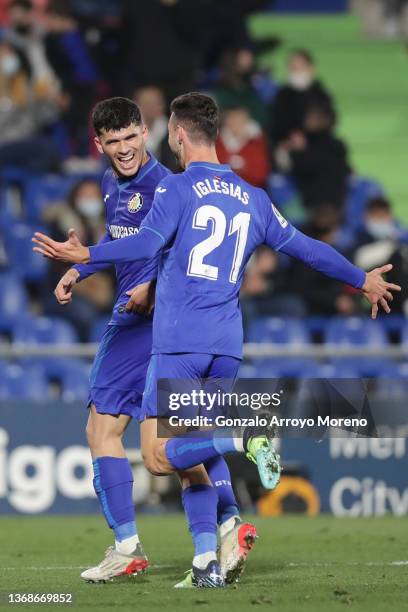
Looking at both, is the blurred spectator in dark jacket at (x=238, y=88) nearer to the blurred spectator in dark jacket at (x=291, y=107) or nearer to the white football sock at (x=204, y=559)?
the blurred spectator in dark jacket at (x=291, y=107)

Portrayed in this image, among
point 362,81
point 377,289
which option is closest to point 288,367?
point 377,289

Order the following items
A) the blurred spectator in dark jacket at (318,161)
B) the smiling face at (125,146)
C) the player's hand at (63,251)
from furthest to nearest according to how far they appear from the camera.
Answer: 1. the blurred spectator in dark jacket at (318,161)
2. the smiling face at (125,146)
3. the player's hand at (63,251)

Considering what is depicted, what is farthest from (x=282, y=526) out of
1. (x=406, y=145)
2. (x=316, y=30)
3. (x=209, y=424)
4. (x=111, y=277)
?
(x=316, y=30)

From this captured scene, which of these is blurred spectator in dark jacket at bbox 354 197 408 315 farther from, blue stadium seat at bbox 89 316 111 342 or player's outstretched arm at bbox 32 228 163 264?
player's outstretched arm at bbox 32 228 163 264

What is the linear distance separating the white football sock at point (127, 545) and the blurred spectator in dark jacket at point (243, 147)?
8.06 metres

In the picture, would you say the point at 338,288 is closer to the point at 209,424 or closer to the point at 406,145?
the point at 406,145

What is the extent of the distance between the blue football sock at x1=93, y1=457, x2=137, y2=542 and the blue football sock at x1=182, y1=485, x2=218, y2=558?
50 cm

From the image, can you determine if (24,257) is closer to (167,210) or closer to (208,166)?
(208,166)

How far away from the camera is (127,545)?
23.1ft

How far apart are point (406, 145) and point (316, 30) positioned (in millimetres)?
2100

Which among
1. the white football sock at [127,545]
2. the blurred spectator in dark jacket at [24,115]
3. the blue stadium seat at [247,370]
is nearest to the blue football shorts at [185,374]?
the white football sock at [127,545]

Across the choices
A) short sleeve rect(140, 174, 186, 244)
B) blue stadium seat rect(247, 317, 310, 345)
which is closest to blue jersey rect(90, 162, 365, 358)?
short sleeve rect(140, 174, 186, 244)

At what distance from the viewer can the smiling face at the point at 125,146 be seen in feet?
22.9

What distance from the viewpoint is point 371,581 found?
269 inches
